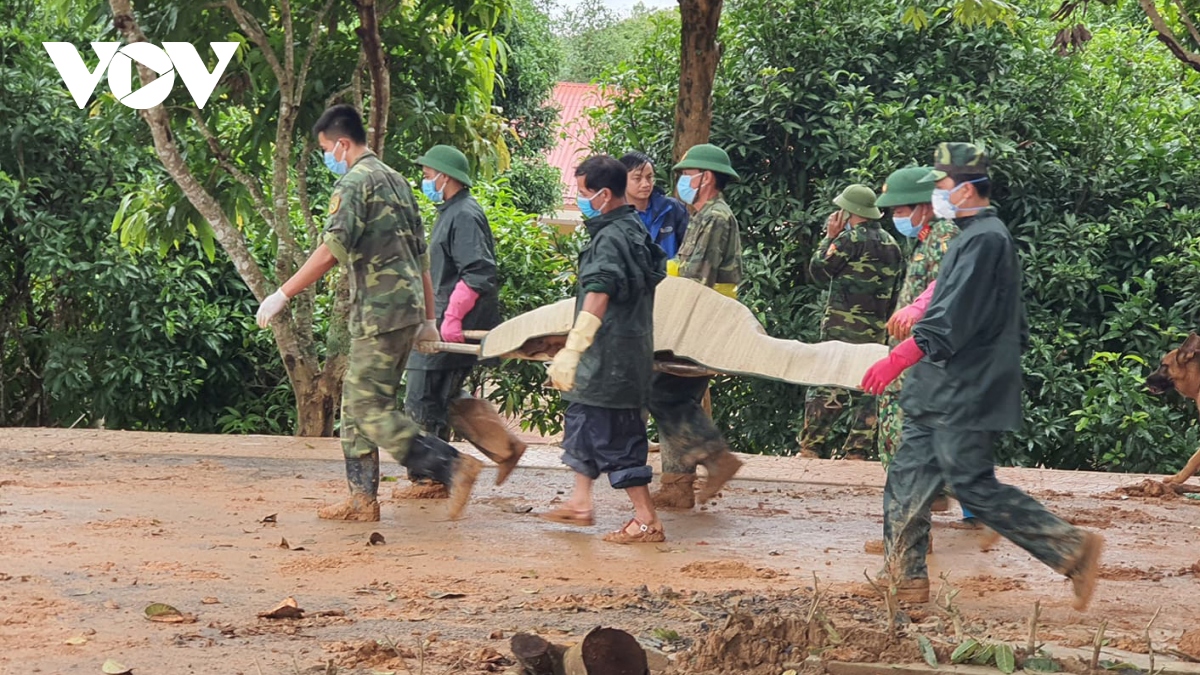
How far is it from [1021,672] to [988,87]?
8513 mm

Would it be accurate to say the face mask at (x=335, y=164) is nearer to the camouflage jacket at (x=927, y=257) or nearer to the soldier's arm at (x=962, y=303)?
the camouflage jacket at (x=927, y=257)

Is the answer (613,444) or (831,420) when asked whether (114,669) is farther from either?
(831,420)

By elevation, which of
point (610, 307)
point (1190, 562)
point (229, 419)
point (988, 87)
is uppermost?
point (988, 87)

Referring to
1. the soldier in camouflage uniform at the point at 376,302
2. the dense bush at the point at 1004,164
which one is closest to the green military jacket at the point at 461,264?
the soldier in camouflage uniform at the point at 376,302

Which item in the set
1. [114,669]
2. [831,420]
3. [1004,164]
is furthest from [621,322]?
[1004,164]

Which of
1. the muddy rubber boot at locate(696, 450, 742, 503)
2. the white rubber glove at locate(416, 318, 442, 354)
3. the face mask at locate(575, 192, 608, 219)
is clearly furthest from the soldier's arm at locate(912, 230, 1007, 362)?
the white rubber glove at locate(416, 318, 442, 354)

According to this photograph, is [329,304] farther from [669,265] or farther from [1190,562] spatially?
[1190,562]

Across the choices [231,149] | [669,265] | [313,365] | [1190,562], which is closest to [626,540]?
[669,265]

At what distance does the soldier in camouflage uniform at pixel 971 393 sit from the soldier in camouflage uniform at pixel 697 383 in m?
2.06

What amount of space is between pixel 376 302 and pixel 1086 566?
3425mm

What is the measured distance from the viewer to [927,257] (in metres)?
7.29

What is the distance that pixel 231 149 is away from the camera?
11.2 m

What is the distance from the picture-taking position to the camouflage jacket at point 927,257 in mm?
7203

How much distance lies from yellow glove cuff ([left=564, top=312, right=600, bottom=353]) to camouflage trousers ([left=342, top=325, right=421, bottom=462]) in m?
1.02
